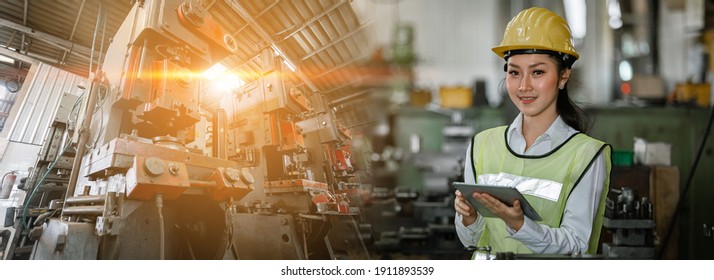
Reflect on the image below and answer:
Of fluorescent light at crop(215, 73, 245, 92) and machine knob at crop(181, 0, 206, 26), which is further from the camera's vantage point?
fluorescent light at crop(215, 73, 245, 92)

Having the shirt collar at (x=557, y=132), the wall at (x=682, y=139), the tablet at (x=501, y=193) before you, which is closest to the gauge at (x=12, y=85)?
the tablet at (x=501, y=193)

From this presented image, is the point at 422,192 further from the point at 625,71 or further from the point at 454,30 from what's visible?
the point at 625,71

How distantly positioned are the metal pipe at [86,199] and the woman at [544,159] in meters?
1.21

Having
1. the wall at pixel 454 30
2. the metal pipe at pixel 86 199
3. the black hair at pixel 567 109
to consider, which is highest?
the wall at pixel 454 30

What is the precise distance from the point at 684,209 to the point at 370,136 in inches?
76.9

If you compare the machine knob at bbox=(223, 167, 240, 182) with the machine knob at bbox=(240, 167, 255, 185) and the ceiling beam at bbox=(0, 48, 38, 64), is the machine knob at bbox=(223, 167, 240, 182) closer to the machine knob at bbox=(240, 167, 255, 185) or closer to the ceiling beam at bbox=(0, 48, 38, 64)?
the machine knob at bbox=(240, 167, 255, 185)

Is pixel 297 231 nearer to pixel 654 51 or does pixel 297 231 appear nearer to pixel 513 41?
pixel 513 41

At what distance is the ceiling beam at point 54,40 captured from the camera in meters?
1.52

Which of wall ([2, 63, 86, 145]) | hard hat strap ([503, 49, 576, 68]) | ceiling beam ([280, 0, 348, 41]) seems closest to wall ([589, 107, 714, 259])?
hard hat strap ([503, 49, 576, 68])

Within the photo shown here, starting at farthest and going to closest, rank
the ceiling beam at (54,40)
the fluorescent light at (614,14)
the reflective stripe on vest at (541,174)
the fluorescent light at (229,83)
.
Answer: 1. the fluorescent light at (614,14)
2. the fluorescent light at (229,83)
3. the ceiling beam at (54,40)
4. the reflective stripe on vest at (541,174)

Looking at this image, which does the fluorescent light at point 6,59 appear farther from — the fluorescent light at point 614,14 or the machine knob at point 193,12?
the fluorescent light at point 614,14

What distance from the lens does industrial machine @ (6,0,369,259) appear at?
1.31 m

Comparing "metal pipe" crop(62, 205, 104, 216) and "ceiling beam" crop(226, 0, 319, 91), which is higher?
"ceiling beam" crop(226, 0, 319, 91)

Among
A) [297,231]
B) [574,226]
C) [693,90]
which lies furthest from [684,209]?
[297,231]
